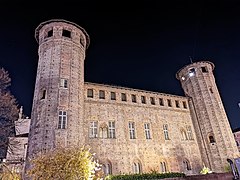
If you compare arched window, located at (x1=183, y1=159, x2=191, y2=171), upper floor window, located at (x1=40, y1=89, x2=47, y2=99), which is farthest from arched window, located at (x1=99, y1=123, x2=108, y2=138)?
arched window, located at (x1=183, y1=159, x2=191, y2=171)

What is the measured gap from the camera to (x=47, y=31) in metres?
22.8

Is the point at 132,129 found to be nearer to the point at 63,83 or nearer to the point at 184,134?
the point at 184,134

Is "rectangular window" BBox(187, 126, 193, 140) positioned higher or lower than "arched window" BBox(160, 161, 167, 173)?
higher

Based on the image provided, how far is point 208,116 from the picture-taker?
88.9 feet

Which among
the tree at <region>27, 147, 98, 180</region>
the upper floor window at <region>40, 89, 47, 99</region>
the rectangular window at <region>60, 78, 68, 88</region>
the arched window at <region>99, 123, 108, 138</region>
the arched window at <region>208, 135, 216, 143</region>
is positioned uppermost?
the rectangular window at <region>60, 78, 68, 88</region>

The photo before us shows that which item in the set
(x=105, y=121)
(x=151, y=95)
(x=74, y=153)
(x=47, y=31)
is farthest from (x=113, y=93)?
(x=74, y=153)

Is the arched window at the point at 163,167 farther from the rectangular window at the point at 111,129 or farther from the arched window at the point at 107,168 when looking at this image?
the rectangular window at the point at 111,129

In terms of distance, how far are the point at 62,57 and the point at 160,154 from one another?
15915 millimetres

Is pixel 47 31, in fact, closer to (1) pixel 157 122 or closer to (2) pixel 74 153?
(2) pixel 74 153

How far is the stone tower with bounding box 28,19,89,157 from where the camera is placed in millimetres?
17031

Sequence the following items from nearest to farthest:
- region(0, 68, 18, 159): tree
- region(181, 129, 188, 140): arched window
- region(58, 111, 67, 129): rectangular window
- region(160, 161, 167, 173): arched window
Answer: region(0, 68, 18, 159): tree → region(58, 111, 67, 129): rectangular window → region(160, 161, 167, 173): arched window → region(181, 129, 188, 140): arched window

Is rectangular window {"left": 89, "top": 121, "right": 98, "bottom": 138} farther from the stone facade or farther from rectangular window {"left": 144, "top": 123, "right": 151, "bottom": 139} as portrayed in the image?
rectangular window {"left": 144, "top": 123, "right": 151, "bottom": 139}

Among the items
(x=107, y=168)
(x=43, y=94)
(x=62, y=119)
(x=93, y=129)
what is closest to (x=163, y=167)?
(x=107, y=168)

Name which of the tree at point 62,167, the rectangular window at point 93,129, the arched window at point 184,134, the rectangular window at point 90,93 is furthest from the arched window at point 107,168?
the arched window at point 184,134
